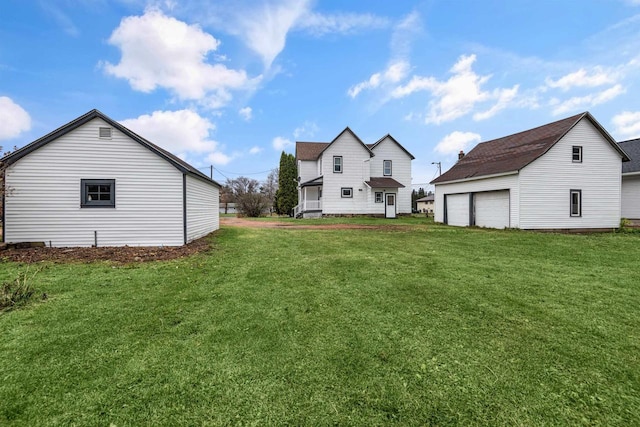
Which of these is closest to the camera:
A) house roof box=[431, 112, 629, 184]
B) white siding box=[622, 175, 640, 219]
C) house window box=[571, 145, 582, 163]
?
house roof box=[431, 112, 629, 184]

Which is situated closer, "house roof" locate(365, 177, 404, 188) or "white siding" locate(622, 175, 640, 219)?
"white siding" locate(622, 175, 640, 219)

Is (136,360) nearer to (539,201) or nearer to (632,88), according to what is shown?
(539,201)

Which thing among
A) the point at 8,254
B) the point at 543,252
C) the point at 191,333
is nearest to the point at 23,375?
the point at 191,333

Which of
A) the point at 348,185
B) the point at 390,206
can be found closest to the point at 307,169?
the point at 348,185

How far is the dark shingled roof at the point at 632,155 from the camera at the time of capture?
20078 mm

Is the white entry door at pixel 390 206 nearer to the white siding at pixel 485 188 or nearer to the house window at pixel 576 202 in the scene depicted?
the white siding at pixel 485 188

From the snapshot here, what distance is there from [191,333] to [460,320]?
3861 millimetres

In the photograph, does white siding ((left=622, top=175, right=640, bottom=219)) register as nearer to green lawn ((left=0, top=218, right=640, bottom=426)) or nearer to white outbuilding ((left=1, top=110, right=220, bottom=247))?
green lawn ((left=0, top=218, right=640, bottom=426))

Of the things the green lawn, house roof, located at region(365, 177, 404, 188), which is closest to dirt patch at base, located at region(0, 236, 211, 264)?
the green lawn

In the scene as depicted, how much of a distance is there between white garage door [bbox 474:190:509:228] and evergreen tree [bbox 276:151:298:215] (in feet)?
71.8

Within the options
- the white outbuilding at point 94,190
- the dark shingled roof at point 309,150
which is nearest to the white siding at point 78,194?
the white outbuilding at point 94,190

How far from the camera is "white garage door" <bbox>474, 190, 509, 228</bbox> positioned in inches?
685

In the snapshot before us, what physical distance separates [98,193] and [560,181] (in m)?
22.9

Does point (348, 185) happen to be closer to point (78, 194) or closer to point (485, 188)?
point (485, 188)
